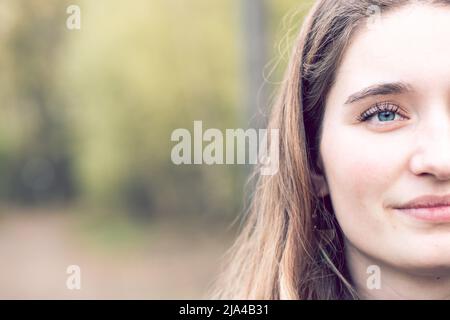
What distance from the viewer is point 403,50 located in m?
1.75

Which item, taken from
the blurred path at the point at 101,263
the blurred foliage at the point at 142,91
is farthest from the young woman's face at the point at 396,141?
the blurred foliage at the point at 142,91

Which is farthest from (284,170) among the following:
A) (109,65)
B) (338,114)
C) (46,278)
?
(109,65)

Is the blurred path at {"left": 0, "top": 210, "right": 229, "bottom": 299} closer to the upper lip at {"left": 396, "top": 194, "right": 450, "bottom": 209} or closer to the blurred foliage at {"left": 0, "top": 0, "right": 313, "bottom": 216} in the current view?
the blurred foliage at {"left": 0, "top": 0, "right": 313, "bottom": 216}

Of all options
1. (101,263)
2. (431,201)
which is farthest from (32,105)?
(431,201)

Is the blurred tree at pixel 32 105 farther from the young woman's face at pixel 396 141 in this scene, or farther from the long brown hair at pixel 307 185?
the young woman's face at pixel 396 141

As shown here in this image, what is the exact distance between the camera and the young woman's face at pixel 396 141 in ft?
5.50

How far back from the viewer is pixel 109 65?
460 inches

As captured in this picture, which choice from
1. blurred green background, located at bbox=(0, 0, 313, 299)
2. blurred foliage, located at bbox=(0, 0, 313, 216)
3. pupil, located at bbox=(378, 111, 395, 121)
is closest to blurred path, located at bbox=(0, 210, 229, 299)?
blurred green background, located at bbox=(0, 0, 313, 299)

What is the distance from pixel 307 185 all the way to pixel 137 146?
412 inches

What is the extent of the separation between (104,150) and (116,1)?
2251mm

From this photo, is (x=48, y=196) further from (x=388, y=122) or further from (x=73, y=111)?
(x=388, y=122)

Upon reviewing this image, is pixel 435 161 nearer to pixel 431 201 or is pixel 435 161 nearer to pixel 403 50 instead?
pixel 431 201

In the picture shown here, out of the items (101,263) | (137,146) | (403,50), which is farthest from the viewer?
(137,146)

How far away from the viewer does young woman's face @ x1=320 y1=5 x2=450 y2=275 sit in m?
1.68
